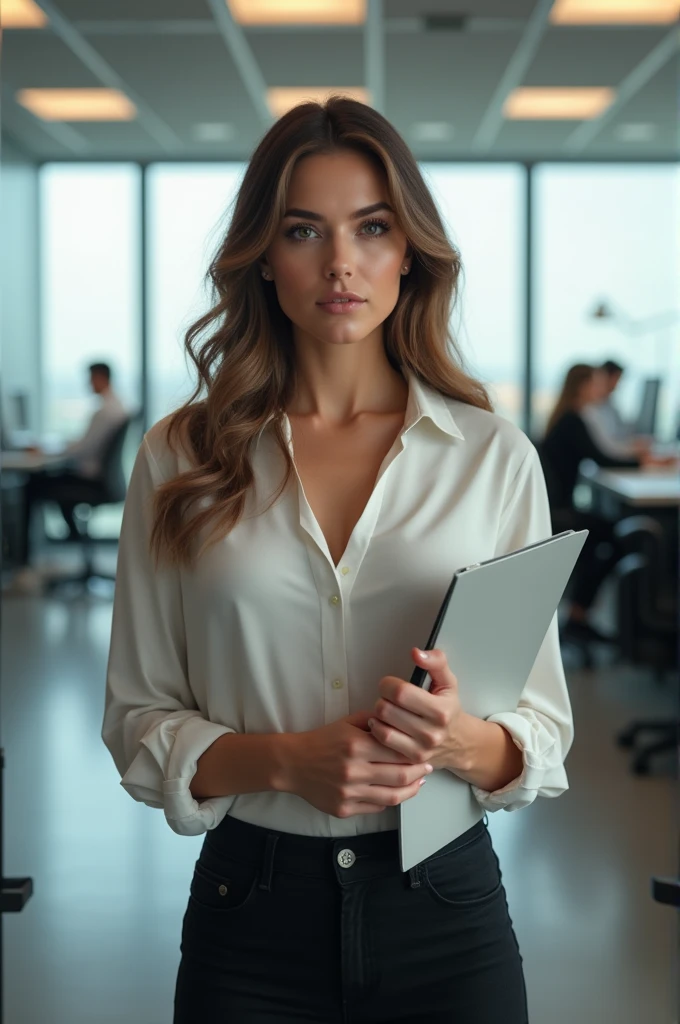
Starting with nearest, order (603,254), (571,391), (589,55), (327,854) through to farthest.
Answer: (327,854) → (571,391) → (589,55) → (603,254)

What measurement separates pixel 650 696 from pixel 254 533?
13.6 ft

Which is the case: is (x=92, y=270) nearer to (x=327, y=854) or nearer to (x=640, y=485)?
(x=640, y=485)

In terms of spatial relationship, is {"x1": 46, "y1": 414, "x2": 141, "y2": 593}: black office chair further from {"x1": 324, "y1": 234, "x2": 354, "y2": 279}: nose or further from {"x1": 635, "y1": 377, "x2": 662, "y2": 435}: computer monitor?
{"x1": 324, "y1": 234, "x2": 354, "y2": 279}: nose

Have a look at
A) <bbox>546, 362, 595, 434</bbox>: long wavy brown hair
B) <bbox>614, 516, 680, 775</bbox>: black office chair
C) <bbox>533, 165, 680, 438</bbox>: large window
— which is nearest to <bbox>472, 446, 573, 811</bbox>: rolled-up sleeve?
<bbox>614, 516, 680, 775</bbox>: black office chair

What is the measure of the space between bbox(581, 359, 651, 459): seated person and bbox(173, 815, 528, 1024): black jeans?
5.68m

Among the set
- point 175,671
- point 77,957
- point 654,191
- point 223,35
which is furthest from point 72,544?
point 175,671

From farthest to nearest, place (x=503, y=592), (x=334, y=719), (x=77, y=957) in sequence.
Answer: (x=77, y=957), (x=334, y=719), (x=503, y=592)

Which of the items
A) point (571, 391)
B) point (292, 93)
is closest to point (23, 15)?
point (292, 93)

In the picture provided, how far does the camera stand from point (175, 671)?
4.07 feet

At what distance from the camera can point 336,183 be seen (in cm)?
121

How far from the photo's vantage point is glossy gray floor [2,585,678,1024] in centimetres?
249

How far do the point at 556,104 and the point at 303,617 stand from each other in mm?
7186

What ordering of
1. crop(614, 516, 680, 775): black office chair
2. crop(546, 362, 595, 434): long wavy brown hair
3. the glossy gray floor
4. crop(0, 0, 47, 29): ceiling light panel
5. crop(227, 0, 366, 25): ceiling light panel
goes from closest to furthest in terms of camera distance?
the glossy gray floor, crop(614, 516, 680, 775): black office chair, crop(0, 0, 47, 29): ceiling light panel, crop(227, 0, 366, 25): ceiling light panel, crop(546, 362, 595, 434): long wavy brown hair

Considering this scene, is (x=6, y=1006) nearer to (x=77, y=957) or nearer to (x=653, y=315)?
(x=77, y=957)
